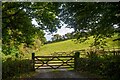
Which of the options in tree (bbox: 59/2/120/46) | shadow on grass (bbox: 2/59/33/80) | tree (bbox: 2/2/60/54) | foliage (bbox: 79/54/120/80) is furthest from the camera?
tree (bbox: 2/2/60/54)

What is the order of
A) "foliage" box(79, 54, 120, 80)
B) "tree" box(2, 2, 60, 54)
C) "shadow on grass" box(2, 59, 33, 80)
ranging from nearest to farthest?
"foliage" box(79, 54, 120, 80), "shadow on grass" box(2, 59, 33, 80), "tree" box(2, 2, 60, 54)

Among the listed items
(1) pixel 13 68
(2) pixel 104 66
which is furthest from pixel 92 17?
(1) pixel 13 68

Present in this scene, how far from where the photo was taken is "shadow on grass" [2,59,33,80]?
56.0ft

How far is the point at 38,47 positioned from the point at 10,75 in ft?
126

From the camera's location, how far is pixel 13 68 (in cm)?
1848

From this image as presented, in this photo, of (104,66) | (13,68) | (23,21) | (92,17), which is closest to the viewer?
(92,17)

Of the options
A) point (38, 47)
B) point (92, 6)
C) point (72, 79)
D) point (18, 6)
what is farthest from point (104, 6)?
point (38, 47)

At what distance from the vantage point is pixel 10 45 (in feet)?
83.0

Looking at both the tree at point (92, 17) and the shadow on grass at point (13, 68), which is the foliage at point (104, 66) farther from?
the shadow on grass at point (13, 68)

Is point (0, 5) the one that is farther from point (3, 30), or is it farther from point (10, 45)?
point (10, 45)

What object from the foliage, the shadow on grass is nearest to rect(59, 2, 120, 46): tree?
the foliage

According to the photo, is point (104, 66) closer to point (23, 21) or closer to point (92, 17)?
point (92, 17)

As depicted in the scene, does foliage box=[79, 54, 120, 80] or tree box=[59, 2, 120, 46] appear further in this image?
tree box=[59, 2, 120, 46]

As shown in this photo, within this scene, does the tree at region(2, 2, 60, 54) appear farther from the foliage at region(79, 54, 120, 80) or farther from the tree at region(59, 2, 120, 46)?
the foliage at region(79, 54, 120, 80)
